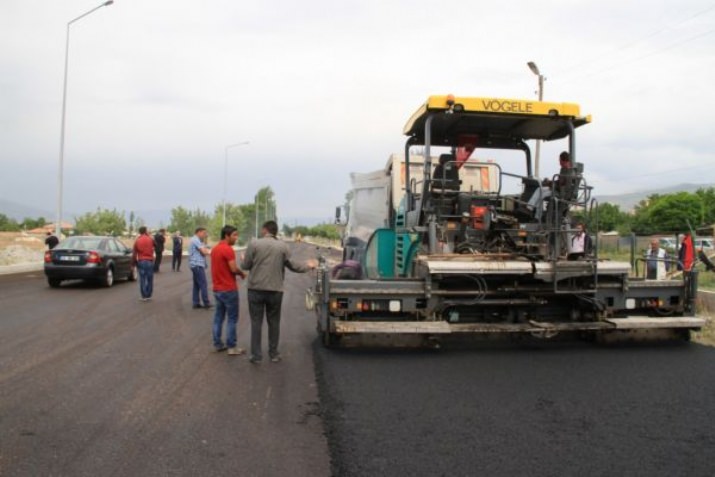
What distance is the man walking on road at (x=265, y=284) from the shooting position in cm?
724

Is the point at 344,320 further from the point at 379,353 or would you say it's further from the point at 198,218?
the point at 198,218

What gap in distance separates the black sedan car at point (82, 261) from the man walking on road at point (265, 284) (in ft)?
31.1

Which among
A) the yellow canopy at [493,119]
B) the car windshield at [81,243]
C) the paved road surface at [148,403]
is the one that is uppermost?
the yellow canopy at [493,119]

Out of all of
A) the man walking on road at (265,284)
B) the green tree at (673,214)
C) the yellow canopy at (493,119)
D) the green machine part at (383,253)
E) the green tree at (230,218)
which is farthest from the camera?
the green tree at (230,218)

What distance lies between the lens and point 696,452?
434cm

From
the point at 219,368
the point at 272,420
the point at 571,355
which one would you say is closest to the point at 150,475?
the point at 272,420

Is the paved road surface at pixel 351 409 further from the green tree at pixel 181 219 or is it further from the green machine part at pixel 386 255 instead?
the green tree at pixel 181 219

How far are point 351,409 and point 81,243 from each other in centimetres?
1286

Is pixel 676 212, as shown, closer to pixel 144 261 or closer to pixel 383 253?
pixel 144 261

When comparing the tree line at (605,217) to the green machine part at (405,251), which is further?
the tree line at (605,217)

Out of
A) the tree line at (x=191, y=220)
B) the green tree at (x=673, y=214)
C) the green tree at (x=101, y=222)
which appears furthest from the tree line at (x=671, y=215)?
the green tree at (x=101, y=222)

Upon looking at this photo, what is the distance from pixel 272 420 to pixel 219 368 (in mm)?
2032

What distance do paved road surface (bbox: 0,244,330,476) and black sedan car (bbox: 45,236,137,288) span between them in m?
5.40

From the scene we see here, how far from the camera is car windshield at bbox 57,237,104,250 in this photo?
15.7 meters
